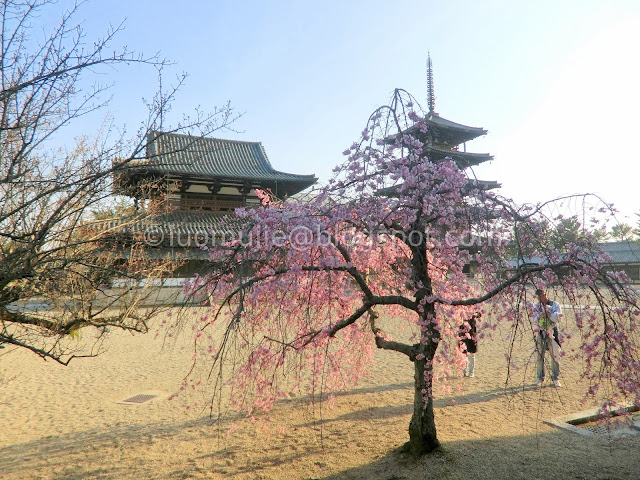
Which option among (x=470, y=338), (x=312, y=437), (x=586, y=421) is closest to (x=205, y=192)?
(x=312, y=437)

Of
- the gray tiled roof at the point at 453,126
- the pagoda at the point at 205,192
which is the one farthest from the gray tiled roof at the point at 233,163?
the gray tiled roof at the point at 453,126

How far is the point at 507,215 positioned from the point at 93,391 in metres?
8.76

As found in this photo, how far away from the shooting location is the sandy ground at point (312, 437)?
478cm

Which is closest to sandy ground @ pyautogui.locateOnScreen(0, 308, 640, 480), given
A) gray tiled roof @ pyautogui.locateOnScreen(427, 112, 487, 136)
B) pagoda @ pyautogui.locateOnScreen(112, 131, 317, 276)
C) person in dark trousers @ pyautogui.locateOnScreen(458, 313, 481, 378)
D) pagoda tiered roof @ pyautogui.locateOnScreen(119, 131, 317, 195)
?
person in dark trousers @ pyautogui.locateOnScreen(458, 313, 481, 378)

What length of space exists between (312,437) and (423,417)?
1.80 m

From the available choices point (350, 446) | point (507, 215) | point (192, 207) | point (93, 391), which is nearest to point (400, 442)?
point (350, 446)

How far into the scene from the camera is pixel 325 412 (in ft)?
22.4

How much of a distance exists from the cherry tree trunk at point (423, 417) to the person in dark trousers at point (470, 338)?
107 cm

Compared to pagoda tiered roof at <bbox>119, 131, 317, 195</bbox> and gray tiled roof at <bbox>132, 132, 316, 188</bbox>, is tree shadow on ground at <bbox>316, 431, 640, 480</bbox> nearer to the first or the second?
pagoda tiered roof at <bbox>119, 131, 317, 195</bbox>

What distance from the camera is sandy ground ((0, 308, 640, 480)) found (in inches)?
188

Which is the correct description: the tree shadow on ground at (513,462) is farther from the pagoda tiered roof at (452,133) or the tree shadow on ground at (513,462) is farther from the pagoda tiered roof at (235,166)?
the pagoda tiered roof at (452,133)

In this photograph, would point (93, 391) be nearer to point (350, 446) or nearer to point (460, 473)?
point (350, 446)

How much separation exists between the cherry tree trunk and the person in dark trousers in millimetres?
1068

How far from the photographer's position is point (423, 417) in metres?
4.96
